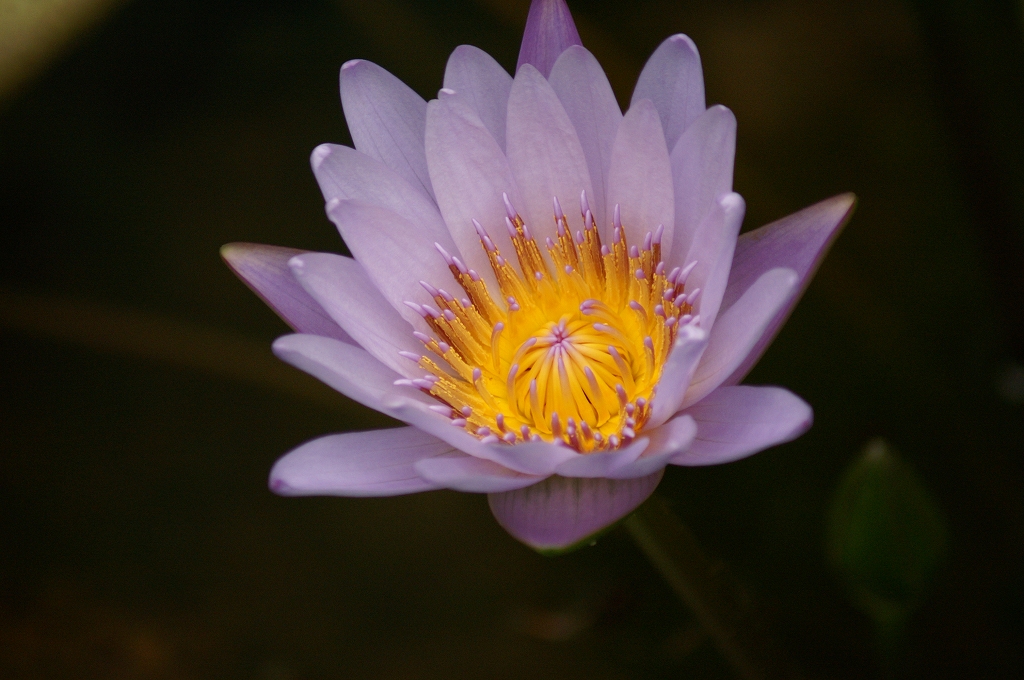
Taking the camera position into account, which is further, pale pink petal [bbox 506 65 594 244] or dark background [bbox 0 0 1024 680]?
dark background [bbox 0 0 1024 680]

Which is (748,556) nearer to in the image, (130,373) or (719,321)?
(719,321)

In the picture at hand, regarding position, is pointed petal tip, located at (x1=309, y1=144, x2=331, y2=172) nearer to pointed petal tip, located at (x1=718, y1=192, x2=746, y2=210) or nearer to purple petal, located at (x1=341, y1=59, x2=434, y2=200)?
purple petal, located at (x1=341, y1=59, x2=434, y2=200)

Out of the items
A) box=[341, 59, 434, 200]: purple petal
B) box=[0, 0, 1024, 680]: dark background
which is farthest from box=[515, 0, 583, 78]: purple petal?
box=[0, 0, 1024, 680]: dark background

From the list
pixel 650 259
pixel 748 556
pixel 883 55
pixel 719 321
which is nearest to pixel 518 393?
pixel 650 259

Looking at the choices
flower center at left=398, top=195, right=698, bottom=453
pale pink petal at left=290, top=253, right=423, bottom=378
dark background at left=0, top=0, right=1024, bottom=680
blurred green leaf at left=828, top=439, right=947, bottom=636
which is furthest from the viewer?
dark background at left=0, top=0, right=1024, bottom=680

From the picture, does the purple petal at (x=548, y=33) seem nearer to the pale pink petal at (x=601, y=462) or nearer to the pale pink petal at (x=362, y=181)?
the pale pink petal at (x=362, y=181)

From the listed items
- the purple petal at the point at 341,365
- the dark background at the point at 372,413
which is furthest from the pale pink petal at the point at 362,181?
the dark background at the point at 372,413

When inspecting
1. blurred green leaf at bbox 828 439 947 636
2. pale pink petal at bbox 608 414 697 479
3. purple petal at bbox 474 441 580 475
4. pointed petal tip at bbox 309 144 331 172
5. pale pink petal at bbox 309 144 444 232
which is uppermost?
pointed petal tip at bbox 309 144 331 172
